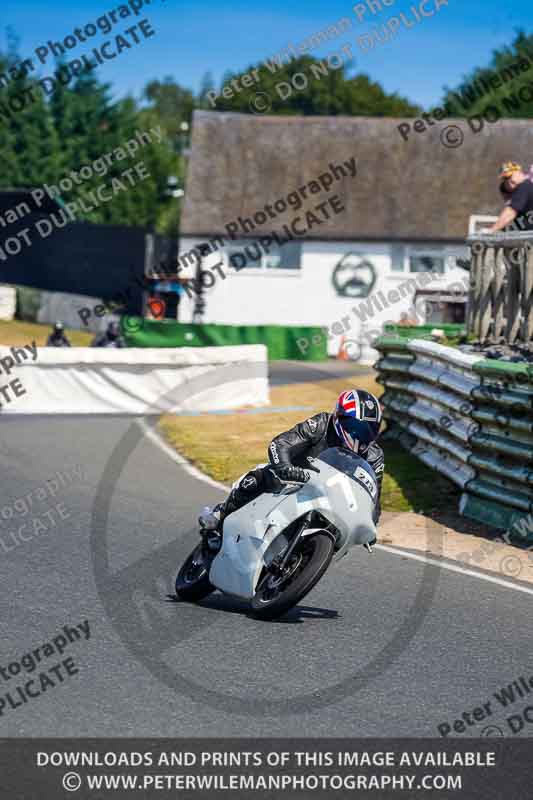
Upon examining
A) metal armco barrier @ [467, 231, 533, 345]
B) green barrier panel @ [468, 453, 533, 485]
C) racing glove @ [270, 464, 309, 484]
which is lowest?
green barrier panel @ [468, 453, 533, 485]

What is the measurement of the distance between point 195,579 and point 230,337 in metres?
27.1

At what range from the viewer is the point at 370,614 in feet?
26.5

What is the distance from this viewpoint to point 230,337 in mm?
35031

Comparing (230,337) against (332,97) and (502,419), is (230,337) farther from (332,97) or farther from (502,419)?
(332,97)

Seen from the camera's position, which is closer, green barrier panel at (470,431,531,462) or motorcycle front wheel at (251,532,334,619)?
motorcycle front wheel at (251,532,334,619)

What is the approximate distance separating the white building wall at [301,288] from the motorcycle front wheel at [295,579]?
1451 inches

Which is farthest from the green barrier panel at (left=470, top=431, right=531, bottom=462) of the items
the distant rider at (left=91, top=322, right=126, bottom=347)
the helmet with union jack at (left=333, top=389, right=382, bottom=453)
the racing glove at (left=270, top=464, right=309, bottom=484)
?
the distant rider at (left=91, top=322, right=126, bottom=347)

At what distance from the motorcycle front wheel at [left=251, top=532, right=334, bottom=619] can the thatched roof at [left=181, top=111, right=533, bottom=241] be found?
3744cm

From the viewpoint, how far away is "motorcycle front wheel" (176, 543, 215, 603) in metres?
8.02

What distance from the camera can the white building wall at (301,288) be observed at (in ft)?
146

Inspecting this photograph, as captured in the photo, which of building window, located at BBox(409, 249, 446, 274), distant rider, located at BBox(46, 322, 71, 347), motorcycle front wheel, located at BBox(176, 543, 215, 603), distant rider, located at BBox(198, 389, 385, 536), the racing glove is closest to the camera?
the racing glove

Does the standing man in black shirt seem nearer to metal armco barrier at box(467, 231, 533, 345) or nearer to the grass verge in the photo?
metal armco barrier at box(467, 231, 533, 345)

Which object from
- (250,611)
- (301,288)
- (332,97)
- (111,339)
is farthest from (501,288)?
(332,97)

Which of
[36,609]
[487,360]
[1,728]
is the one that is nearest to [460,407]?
[487,360]
